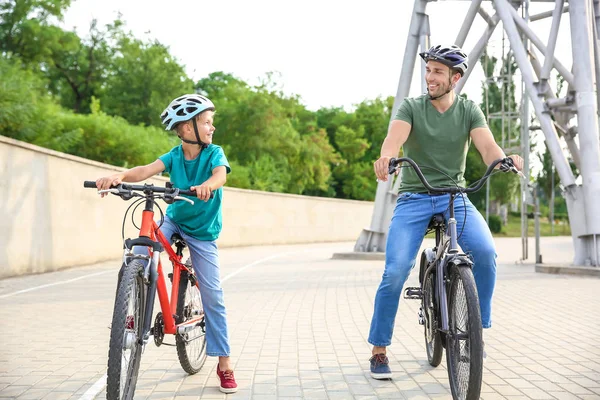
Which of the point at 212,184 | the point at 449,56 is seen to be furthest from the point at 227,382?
the point at 449,56

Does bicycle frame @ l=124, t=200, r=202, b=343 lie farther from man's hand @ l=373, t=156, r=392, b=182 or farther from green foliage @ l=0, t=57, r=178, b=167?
green foliage @ l=0, t=57, r=178, b=167

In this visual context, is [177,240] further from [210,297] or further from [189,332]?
[189,332]

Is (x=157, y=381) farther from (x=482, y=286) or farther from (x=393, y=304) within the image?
(x=482, y=286)

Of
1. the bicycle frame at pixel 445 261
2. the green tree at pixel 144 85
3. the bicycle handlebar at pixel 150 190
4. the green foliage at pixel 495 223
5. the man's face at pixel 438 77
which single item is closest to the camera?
the bicycle handlebar at pixel 150 190

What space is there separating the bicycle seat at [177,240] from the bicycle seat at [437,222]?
1546 millimetres

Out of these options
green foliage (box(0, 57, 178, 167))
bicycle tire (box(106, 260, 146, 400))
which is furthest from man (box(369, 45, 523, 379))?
green foliage (box(0, 57, 178, 167))

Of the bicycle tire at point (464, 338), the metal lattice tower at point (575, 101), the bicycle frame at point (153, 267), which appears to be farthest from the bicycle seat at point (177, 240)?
the metal lattice tower at point (575, 101)

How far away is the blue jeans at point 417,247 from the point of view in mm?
4914

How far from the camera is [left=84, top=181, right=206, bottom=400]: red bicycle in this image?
4047mm

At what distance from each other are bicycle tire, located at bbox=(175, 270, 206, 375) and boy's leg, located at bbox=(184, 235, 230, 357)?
0.14m

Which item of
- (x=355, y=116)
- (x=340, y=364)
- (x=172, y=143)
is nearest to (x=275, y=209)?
(x=172, y=143)

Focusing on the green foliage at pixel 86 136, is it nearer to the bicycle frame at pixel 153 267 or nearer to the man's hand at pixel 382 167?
the bicycle frame at pixel 153 267

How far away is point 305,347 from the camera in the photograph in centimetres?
675

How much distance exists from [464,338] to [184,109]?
6.81 ft
